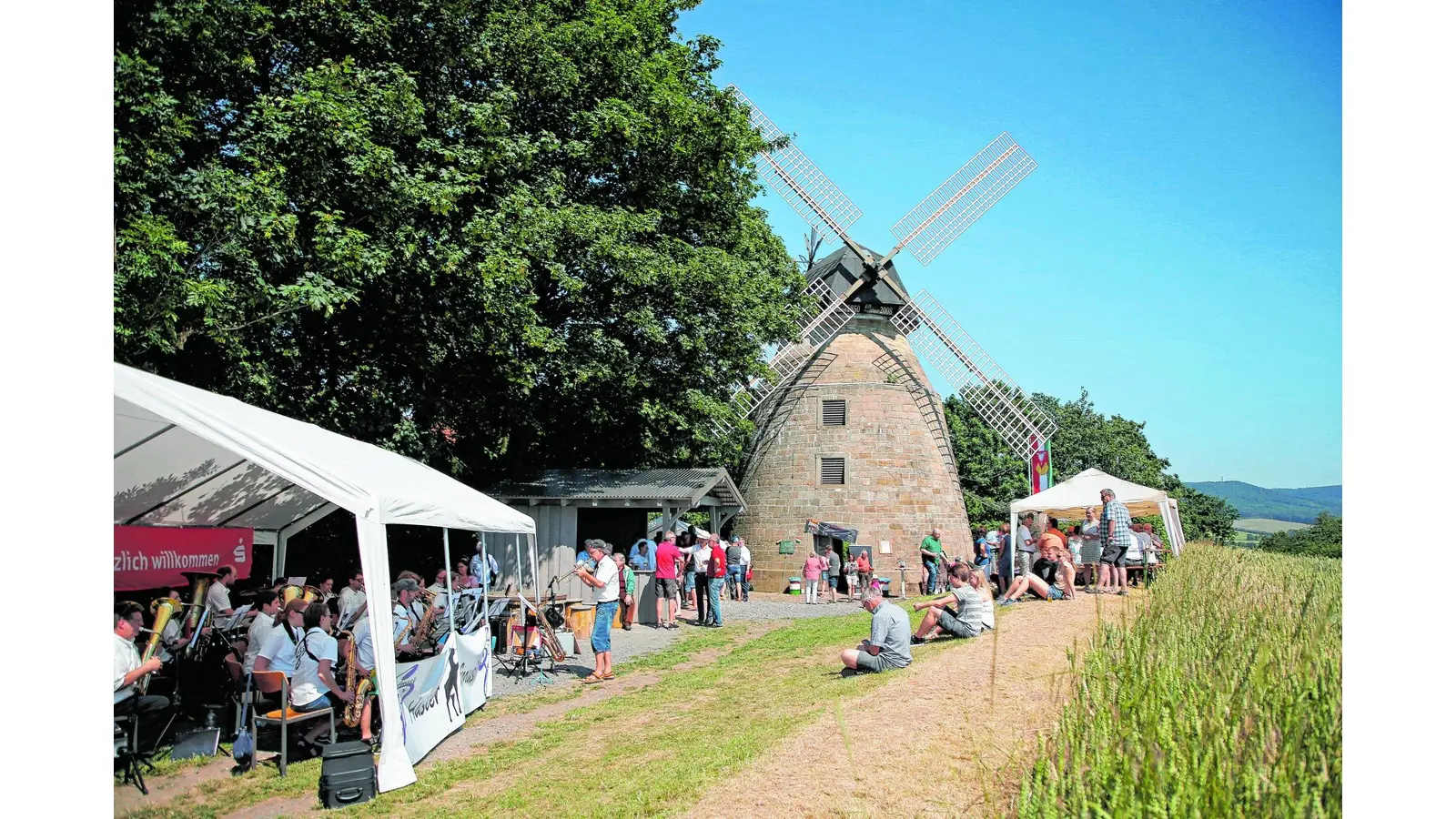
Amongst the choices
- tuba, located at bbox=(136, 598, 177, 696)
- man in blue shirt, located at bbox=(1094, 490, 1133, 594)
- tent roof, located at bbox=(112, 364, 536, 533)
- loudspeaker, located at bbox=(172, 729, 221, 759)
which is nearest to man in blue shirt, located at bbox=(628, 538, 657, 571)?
tent roof, located at bbox=(112, 364, 536, 533)

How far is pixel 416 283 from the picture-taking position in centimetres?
1511

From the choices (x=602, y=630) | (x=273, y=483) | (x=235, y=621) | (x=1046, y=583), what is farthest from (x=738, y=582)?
(x=235, y=621)

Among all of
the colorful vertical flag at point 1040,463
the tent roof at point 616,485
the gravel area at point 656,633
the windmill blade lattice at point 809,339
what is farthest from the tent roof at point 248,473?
the colorful vertical flag at point 1040,463

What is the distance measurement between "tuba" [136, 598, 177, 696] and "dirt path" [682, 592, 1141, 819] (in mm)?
4740

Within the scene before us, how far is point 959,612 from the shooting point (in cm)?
1120

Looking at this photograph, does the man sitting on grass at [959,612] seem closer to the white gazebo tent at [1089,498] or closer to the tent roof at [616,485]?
the white gazebo tent at [1089,498]

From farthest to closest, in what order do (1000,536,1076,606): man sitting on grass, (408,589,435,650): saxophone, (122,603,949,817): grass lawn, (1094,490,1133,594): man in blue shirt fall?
1. (1094,490,1133,594): man in blue shirt
2. (1000,536,1076,606): man sitting on grass
3. (408,589,435,650): saxophone
4. (122,603,949,817): grass lawn

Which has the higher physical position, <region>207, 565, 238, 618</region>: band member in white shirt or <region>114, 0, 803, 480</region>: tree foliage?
<region>114, 0, 803, 480</region>: tree foliage

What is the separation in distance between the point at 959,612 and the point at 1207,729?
732cm

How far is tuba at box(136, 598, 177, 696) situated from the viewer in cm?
754

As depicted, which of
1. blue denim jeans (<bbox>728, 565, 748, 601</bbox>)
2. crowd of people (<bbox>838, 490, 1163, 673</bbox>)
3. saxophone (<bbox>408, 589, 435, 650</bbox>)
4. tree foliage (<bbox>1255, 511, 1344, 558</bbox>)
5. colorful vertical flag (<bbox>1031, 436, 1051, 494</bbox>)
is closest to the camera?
crowd of people (<bbox>838, 490, 1163, 673</bbox>)

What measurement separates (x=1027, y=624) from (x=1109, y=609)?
1.10m

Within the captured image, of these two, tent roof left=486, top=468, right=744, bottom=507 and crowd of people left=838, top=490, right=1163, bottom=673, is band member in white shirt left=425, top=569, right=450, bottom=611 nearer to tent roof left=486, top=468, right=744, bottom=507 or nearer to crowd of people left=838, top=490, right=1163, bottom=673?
crowd of people left=838, top=490, right=1163, bottom=673
